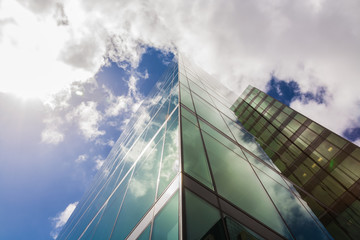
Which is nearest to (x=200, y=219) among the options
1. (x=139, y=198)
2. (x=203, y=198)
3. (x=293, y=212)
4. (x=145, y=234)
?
(x=203, y=198)

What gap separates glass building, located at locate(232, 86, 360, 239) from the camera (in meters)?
8.25

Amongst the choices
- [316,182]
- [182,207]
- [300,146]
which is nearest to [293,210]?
[182,207]

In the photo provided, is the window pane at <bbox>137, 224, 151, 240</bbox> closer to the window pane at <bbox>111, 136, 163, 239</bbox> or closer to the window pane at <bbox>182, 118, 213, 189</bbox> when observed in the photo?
the window pane at <bbox>111, 136, 163, 239</bbox>

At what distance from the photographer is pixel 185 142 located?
5055 millimetres

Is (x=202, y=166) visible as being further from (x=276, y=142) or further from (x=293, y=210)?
(x=276, y=142)

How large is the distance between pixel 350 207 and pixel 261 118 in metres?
9.58

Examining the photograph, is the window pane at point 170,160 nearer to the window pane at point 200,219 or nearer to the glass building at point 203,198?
the glass building at point 203,198

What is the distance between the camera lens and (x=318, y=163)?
11250mm

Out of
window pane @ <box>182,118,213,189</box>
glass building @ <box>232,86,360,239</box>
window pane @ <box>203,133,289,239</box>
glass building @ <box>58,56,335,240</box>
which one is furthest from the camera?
glass building @ <box>232,86,360,239</box>

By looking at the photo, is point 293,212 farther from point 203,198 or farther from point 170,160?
point 170,160

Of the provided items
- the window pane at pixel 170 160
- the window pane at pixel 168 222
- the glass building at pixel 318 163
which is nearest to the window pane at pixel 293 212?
the glass building at pixel 318 163

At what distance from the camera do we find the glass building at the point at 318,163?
8.25m

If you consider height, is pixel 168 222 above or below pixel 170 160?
below

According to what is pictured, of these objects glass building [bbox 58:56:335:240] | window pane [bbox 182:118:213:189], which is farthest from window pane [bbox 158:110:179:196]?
window pane [bbox 182:118:213:189]
